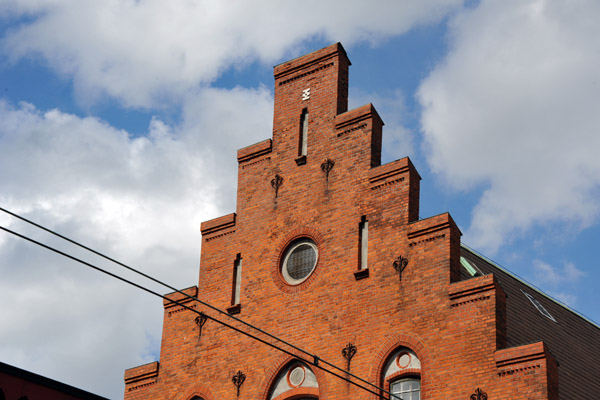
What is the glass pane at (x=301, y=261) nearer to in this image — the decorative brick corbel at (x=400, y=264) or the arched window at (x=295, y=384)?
the arched window at (x=295, y=384)

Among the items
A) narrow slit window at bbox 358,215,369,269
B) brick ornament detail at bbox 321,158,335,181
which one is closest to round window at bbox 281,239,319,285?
narrow slit window at bbox 358,215,369,269

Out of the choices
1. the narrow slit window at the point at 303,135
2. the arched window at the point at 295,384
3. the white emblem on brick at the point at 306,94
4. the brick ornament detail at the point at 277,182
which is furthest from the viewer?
the white emblem on brick at the point at 306,94

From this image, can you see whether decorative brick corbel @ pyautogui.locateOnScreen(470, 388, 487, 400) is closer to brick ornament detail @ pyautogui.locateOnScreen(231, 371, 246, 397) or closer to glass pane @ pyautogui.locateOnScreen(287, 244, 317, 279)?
glass pane @ pyautogui.locateOnScreen(287, 244, 317, 279)

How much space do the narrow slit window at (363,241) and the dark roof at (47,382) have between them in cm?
793

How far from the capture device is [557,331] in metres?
31.4

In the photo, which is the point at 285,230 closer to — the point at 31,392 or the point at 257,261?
the point at 257,261

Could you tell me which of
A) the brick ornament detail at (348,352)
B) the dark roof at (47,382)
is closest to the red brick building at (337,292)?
the brick ornament detail at (348,352)

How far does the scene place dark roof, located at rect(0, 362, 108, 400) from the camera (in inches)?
698

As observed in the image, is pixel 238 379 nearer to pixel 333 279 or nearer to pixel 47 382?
pixel 333 279

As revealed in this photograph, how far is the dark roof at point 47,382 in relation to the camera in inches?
698

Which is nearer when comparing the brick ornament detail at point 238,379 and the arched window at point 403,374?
the arched window at point 403,374

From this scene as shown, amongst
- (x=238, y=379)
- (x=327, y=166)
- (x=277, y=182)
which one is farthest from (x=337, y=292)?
(x=277, y=182)

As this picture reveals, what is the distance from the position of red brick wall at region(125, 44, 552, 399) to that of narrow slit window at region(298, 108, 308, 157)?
153 millimetres

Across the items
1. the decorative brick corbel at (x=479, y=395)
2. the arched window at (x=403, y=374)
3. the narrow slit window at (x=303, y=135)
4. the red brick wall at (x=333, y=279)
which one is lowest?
the decorative brick corbel at (x=479, y=395)
